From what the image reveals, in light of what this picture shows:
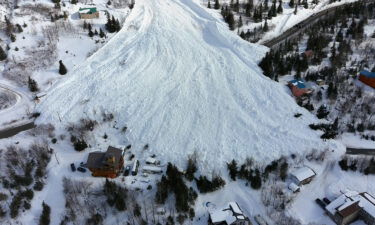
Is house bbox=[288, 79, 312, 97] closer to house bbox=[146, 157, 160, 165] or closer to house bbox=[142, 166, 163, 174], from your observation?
house bbox=[146, 157, 160, 165]

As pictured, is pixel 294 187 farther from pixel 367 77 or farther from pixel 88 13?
pixel 88 13

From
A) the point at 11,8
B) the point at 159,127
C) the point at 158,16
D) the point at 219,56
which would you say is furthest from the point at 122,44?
the point at 11,8

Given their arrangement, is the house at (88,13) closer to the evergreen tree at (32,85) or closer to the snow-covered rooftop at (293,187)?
the evergreen tree at (32,85)

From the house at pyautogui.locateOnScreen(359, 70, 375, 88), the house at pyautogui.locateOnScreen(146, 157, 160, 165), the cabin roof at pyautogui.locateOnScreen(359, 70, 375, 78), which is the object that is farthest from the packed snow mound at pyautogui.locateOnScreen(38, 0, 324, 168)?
the cabin roof at pyautogui.locateOnScreen(359, 70, 375, 78)

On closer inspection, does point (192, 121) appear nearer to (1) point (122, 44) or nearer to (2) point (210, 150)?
(2) point (210, 150)

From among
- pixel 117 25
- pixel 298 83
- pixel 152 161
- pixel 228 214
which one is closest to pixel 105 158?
pixel 152 161

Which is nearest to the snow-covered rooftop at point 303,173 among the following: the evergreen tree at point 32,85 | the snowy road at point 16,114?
the snowy road at point 16,114
